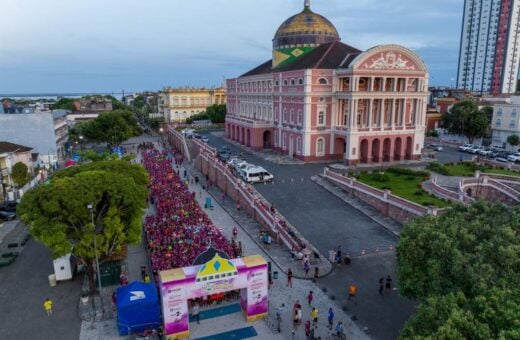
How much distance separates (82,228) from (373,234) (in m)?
17.8

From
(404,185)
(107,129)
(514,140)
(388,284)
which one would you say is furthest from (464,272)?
(107,129)

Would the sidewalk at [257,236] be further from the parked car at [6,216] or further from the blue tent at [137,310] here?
the parked car at [6,216]

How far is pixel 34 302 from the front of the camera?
Result: 61.2 feet

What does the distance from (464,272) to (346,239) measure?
1309 cm

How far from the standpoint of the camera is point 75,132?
64688mm

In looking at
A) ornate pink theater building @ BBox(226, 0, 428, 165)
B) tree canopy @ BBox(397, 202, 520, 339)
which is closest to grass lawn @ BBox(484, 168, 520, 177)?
ornate pink theater building @ BBox(226, 0, 428, 165)

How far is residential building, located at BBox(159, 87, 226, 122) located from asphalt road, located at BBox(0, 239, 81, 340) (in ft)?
251

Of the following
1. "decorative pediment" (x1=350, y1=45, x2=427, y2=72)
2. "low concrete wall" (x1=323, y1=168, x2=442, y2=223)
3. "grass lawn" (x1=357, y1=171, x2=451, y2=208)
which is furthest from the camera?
"decorative pediment" (x1=350, y1=45, x2=427, y2=72)

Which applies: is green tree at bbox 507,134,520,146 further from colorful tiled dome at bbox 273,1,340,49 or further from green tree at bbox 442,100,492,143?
colorful tiled dome at bbox 273,1,340,49

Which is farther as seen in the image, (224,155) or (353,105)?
(224,155)

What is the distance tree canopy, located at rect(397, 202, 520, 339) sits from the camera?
9.44m

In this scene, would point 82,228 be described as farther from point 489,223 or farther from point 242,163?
point 242,163

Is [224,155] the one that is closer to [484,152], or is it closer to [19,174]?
[19,174]

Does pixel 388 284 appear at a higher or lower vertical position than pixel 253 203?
lower
